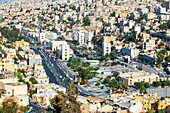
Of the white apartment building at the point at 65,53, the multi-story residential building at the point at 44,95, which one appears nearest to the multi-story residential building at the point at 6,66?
the multi-story residential building at the point at 44,95

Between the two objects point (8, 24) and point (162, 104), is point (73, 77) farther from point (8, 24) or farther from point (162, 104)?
point (8, 24)

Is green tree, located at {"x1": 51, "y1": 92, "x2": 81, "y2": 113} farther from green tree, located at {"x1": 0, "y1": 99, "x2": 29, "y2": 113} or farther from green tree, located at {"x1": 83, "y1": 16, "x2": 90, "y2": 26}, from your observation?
green tree, located at {"x1": 83, "y1": 16, "x2": 90, "y2": 26}

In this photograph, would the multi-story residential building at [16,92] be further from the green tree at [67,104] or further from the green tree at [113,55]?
the green tree at [113,55]

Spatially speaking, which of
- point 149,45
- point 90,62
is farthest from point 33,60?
point 149,45

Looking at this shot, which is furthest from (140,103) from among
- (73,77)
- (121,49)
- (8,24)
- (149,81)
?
(8,24)

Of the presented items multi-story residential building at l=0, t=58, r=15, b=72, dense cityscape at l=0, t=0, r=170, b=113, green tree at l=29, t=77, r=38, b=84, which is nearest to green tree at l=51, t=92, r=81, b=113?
dense cityscape at l=0, t=0, r=170, b=113
